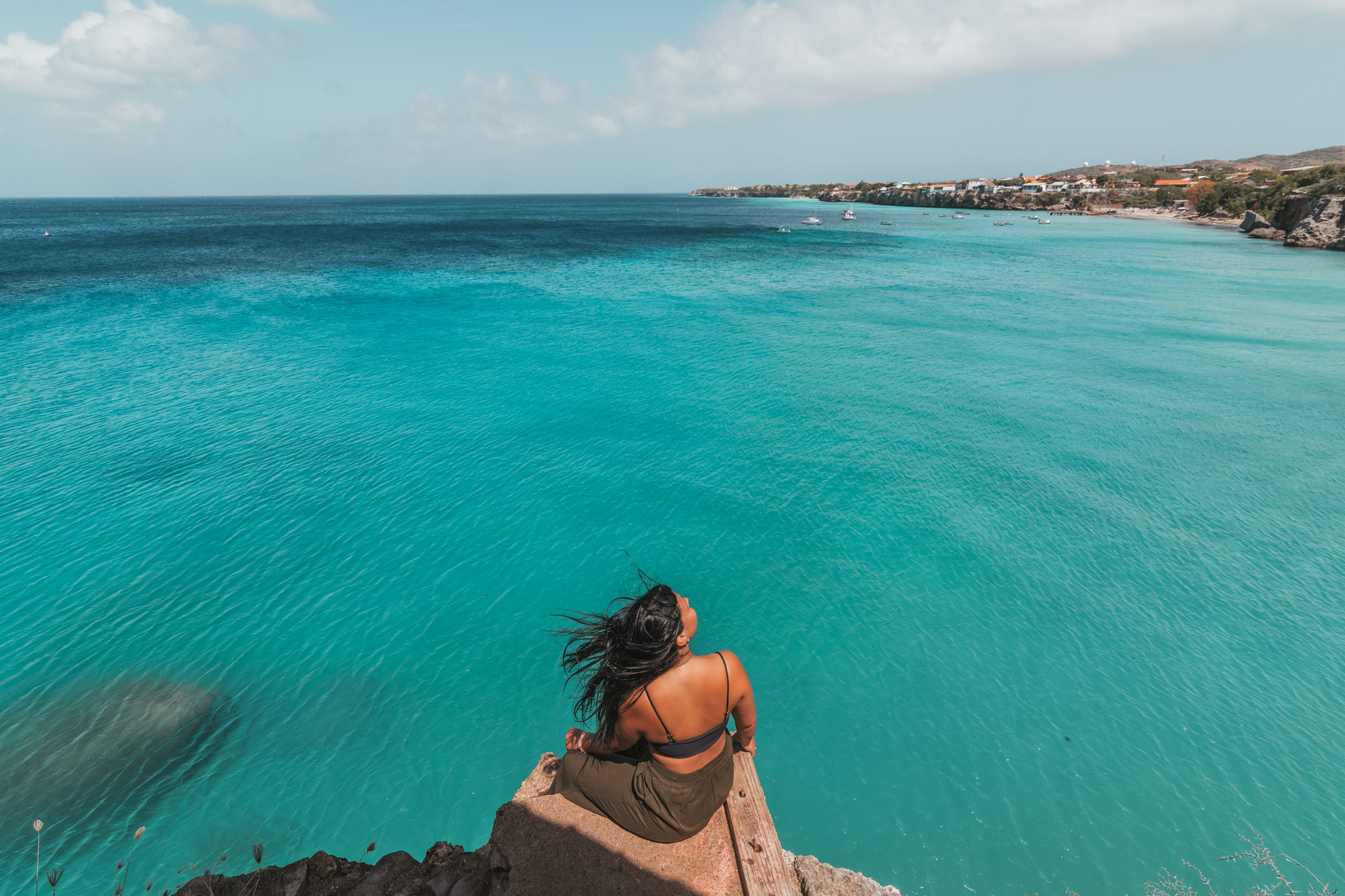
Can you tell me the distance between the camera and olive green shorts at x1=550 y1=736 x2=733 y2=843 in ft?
13.2

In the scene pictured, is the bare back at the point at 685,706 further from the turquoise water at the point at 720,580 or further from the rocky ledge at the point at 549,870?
the turquoise water at the point at 720,580

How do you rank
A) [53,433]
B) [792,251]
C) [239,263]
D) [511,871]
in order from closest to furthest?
[511,871], [53,433], [239,263], [792,251]

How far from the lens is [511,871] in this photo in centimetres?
402

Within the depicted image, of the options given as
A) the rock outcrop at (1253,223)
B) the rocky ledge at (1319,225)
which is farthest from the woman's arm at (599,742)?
the rock outcrop at (1253,223)

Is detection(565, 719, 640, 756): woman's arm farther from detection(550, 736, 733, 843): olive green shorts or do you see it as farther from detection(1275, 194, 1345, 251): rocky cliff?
detection(1275, 194, 1345, 251): rocky cliff

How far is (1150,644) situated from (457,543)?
1381cm

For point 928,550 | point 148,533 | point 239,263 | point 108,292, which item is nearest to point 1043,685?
point 928,550

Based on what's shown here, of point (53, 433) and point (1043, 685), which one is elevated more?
point (53, 433)

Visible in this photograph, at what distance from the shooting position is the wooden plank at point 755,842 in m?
3.83

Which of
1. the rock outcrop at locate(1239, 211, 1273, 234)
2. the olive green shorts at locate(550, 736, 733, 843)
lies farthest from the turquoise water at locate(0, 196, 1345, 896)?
the rock outcrop at locate(1239, 211, 1273, 234)

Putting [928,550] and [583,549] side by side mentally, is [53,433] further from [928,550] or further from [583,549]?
[928,550]

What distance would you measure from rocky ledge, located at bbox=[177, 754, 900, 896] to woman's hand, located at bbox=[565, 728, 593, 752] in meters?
0.40

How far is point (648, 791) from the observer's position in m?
4.06

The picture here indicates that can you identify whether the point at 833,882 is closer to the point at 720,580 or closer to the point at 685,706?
the point at 685,706
